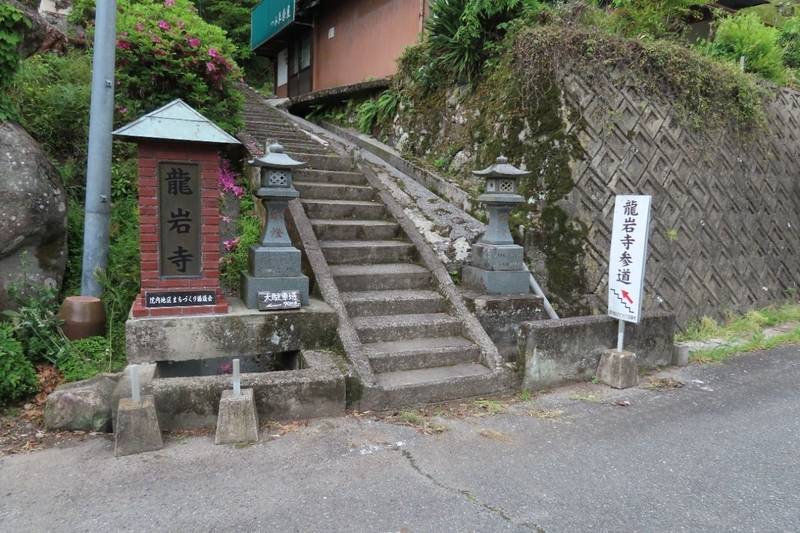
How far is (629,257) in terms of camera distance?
17.8 feet

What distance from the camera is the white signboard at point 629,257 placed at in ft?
17.4

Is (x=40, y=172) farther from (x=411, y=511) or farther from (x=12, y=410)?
(x=411, y=511)

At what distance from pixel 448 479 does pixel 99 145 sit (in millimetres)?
4816

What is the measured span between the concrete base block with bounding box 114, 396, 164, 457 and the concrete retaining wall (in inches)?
132

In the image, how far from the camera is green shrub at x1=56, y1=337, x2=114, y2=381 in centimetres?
466

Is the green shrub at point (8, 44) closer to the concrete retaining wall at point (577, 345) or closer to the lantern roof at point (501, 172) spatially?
the lantern roof at point (501, 172)

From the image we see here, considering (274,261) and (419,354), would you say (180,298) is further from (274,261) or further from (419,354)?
(419,354)

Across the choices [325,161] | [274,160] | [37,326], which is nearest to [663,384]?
[274,160]

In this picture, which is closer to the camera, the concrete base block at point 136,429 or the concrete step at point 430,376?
the concrete base block at point 136,429

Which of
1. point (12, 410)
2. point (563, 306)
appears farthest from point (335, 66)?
point (12, 410)

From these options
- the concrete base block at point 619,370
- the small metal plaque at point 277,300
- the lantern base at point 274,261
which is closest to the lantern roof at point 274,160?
the lantern base at point 274,261

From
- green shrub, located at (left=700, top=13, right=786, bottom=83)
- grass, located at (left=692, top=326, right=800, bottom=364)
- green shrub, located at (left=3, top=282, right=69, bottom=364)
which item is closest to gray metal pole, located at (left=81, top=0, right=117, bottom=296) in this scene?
green shrub, located at (left=3, top=282, right=69, bottom=364)

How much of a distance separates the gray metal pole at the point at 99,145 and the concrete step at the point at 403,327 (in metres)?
2.81

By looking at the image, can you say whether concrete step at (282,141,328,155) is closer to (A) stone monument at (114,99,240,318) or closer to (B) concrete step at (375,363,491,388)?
(A) stone monument at (114,99,240,318)
